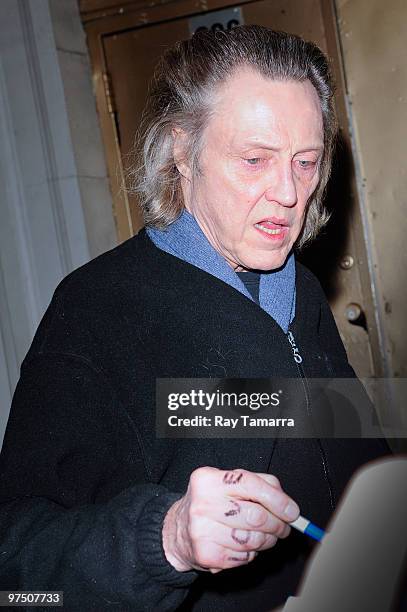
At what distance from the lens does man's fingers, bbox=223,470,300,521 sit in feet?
2.56

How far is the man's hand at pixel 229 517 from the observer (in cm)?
77

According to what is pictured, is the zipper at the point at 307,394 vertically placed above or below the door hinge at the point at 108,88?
below

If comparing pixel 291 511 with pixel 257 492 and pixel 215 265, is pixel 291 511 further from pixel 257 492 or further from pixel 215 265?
pixel 215 265

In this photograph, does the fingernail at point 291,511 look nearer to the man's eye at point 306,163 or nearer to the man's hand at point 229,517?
the man's hand at point 229,517

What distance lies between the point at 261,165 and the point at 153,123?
8.8 inches

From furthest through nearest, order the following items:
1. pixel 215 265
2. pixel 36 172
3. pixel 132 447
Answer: pixel 36 172 < pixel 215 265 < pixel 132 447

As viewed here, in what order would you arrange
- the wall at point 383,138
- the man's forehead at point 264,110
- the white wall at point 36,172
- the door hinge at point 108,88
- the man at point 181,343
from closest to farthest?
the man at point 181,343
the man's forehead at point 264,110
the wall at point 383,138
the white wall at point 36,172
the door hinge at point 108,88

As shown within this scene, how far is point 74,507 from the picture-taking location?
91 cm

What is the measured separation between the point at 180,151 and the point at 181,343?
29cm

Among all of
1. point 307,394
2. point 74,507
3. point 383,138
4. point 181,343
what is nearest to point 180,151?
point 181,343

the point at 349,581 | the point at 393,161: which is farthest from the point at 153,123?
the point at 393,161

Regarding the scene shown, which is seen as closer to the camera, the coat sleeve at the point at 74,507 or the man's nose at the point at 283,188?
the coat sleeve at the point at 74,507

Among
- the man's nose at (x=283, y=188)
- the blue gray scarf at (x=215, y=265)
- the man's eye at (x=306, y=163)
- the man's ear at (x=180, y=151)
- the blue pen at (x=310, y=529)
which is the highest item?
the man's ear at (x=180, y=151)

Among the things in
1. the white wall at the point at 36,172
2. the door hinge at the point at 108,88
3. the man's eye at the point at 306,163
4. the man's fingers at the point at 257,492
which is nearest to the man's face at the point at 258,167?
the man's eye at the point at 306,163
